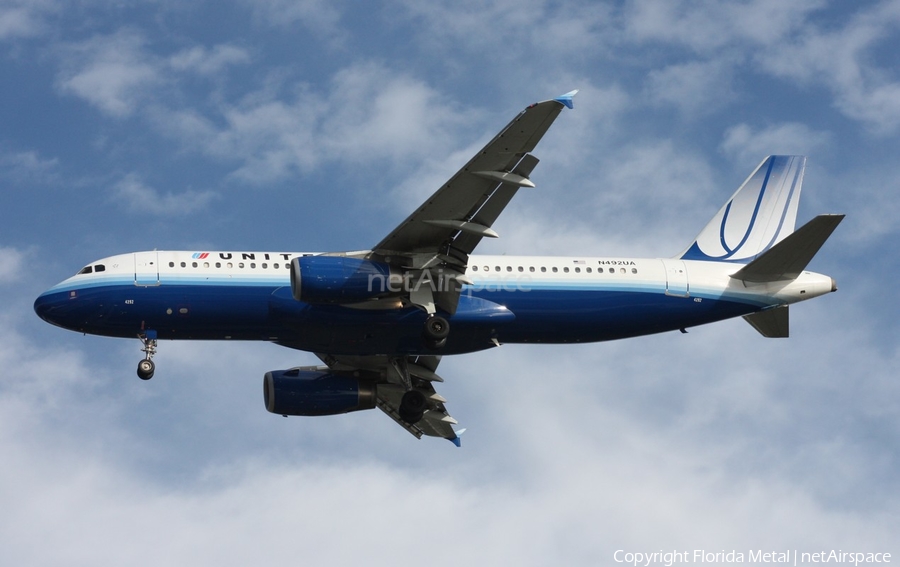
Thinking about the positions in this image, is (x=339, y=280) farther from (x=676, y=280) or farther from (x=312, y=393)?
(x=676, y=280)

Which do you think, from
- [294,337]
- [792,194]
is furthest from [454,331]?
[792,194]

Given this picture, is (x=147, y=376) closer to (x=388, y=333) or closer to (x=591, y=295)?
(x=388, y=333)

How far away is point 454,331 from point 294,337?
5.53 metres

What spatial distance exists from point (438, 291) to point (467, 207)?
12.2 feet

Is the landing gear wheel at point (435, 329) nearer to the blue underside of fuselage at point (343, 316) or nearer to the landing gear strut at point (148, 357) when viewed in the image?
the blue underside of fuselage at point (343, 316)

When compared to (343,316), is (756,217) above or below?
above

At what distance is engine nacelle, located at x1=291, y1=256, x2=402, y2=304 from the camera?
148 ft

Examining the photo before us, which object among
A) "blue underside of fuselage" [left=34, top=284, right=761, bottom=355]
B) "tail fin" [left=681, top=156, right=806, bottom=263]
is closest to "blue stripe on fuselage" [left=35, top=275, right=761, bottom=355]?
"blue underside of fuselage" [left=34, top=284, right=761, bottom=355]

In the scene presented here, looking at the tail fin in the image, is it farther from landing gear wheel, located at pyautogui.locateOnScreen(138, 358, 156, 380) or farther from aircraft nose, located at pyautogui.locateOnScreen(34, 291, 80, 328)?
aircraft nose, located at pyautogui.locateOnScreen(34, 291, 80, 328)

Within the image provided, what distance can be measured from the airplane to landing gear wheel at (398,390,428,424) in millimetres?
2820

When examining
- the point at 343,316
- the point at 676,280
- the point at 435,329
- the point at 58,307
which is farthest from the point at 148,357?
the point at 676,280

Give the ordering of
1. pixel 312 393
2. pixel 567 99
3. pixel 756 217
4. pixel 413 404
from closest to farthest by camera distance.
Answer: pixel 567 99
pixel 413 404
pixel 312 393
pixel 756 217

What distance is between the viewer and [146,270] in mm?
47250

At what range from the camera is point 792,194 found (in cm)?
5531
